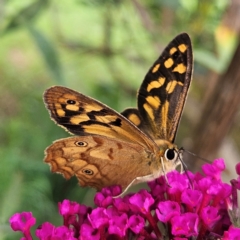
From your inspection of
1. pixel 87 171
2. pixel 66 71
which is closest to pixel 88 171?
pixel 87 171

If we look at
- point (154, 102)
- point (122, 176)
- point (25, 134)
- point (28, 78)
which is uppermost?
point (154, 102)

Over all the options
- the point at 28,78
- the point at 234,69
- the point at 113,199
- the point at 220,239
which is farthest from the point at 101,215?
the point at 28,78

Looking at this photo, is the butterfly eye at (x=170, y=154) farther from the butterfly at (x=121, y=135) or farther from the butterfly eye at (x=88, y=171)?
the butterfly eye at (x=88, y=171)

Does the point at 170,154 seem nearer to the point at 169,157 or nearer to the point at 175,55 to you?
the point at 169,157

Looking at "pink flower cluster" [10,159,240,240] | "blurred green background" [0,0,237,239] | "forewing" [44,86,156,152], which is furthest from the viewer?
"blurred green background" [0,0,237,239]

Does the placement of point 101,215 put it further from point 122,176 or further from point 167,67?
point 167,67

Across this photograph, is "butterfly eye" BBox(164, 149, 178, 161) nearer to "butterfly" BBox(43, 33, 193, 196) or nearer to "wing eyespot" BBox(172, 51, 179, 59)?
"butterfly" BBox(43, 33, 193, 196)

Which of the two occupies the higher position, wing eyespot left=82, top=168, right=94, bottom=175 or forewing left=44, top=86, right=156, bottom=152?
forewing left=44, top=86, right=156, bottom=152

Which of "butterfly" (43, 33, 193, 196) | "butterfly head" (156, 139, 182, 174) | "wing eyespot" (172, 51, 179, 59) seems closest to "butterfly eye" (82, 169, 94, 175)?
"butterfly" (43, 33, 193, 196)
